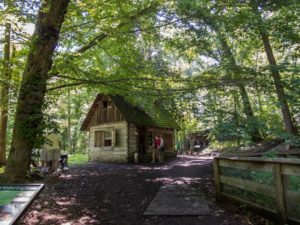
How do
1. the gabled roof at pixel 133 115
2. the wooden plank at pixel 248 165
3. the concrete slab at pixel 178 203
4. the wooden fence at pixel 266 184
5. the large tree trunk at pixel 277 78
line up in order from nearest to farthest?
the wooden fence at pixel 266 184 < the wooden plank at pixel 248 165 < the concrete slab at pixel 178 203 < the large tree trunk at pixel 277 78 < the gabled roof at pixel 133 115

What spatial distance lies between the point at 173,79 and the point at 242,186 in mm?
3756

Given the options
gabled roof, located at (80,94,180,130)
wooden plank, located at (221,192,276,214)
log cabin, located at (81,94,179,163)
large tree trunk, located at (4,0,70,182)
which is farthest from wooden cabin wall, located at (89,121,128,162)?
large tree trunk, located at (4,0,70,182)

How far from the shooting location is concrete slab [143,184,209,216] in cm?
602

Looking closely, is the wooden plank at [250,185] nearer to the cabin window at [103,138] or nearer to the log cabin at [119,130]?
the log cabin at [119,130]

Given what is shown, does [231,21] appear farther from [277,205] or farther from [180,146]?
[180,146]

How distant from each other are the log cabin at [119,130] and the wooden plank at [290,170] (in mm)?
13980

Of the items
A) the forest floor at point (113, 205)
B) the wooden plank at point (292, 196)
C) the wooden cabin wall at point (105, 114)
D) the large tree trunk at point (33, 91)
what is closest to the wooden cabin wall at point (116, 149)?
A: the wooden cabin wall at point (105, 114)

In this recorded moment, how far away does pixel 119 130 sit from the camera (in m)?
20.1

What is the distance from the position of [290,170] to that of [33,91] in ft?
16.0

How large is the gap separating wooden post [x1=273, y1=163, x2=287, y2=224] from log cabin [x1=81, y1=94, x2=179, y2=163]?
1381 centimetres

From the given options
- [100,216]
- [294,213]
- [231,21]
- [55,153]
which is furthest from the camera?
[55,153]

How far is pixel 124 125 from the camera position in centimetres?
1975

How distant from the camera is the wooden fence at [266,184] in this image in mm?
4719

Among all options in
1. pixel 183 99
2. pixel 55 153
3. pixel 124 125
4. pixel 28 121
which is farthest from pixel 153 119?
pixel 28 121
